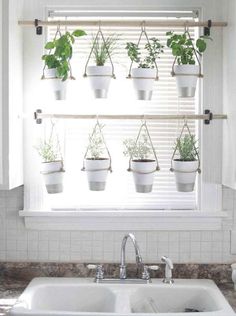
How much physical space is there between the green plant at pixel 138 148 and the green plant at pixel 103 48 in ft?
1.36

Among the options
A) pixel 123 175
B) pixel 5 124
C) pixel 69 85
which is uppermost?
pixel 69 85

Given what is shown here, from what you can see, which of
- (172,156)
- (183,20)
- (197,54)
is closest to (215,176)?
(172,156)

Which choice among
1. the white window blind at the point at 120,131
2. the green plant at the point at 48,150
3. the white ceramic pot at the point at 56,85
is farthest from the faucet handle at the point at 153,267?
the white ceramic pot at the point at 56,85

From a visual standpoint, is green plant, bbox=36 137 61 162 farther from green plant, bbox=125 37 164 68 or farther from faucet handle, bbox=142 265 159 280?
faucet handle, bbox=142 265 159 280

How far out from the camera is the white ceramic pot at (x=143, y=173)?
8.66ft

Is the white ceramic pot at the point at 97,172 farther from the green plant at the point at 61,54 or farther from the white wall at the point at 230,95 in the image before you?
the white wall at the point at 230,95

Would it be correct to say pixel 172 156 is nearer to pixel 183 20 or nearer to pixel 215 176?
pixel 215 176

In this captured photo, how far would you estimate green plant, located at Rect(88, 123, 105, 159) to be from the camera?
2705 millimetres

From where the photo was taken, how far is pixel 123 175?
2.86m

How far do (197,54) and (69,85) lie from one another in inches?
26.3

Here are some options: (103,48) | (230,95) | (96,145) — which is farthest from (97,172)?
(230,95)

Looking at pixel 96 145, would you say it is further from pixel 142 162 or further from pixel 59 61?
pixel 59 61

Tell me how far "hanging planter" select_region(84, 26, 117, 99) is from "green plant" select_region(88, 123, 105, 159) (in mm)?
198

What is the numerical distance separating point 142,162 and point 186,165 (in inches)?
8.3
